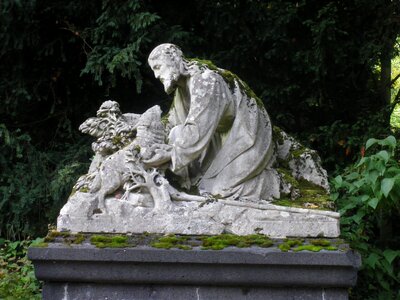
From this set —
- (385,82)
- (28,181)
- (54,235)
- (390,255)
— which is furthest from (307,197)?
(28,181)

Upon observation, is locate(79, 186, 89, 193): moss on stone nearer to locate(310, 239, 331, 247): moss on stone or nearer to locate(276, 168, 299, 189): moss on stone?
locate(276, 168, 299, 189): moss on stone

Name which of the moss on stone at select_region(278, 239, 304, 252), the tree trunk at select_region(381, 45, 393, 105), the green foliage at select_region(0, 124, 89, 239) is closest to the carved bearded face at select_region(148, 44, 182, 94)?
the moss on stone at select_region(278, 239, 304, 252)

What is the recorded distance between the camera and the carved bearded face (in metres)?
4.42

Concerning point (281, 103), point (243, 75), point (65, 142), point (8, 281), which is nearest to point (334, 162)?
point (281, 103)

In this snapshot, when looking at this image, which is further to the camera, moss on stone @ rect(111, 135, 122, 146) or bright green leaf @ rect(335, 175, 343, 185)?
bright green leaf @ rect(335, 175, 343, 185)

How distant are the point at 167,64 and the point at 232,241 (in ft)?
4.58

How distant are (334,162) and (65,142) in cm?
349

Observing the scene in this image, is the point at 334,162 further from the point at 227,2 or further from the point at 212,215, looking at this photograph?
the point at 212,215

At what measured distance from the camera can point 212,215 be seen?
4.09 meters

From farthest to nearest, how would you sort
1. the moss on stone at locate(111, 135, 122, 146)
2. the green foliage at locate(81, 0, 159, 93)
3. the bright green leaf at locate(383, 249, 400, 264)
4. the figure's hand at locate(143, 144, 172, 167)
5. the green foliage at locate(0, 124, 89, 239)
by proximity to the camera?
the green foliage at locate(0, 124, 89, 239) < the green foliage at locate(81, 0, 159, 93) < the bright green leaf at locate(383, 249, 400, 264) < the moss on stone at locate(111, 135, 122, 146) < the figure's hand at locate(143, 144, 172, 167)

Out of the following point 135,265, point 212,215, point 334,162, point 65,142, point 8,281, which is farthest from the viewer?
point 65,142

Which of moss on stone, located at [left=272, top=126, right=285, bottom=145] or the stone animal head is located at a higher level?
the stone animal head

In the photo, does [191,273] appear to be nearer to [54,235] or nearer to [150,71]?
[54,235]

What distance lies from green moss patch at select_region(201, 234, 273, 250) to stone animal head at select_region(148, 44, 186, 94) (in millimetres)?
1180
